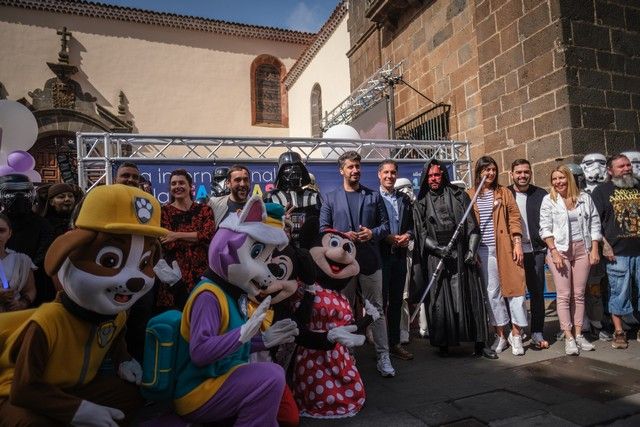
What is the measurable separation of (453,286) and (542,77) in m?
3.90

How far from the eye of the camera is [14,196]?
303 centimetres

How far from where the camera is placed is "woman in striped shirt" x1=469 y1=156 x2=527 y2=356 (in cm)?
391

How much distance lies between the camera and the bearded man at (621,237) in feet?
13.2

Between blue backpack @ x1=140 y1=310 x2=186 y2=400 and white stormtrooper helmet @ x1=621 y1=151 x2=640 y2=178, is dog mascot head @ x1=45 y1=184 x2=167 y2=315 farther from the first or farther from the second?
white stormtrooper helmet @ x1=621 y1=151 x2=640 y2=178

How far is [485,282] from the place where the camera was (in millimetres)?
4004

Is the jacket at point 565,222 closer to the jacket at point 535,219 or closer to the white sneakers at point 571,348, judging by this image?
the jacket at point 535,219

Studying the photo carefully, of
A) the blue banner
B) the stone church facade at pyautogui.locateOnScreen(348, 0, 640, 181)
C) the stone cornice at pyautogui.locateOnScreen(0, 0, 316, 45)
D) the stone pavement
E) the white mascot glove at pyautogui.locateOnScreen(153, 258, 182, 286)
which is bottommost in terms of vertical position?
the stone pavement

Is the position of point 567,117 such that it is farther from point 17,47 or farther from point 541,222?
point 17,47

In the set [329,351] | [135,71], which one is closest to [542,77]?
[329,351]

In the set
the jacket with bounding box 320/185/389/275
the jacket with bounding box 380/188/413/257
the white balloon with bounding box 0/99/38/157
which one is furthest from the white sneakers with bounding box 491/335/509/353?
the white balloon with bounding box 0/99/38/157

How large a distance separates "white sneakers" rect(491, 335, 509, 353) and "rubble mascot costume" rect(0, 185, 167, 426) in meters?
3.26

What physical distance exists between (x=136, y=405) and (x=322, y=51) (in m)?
14.5

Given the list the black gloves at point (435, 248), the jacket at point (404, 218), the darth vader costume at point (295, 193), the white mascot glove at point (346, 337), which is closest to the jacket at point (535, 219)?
the black gloves at point (435, 248)

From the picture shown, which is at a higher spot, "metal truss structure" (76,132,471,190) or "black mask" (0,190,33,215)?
"metal truss structure" (76,132,471,190)
